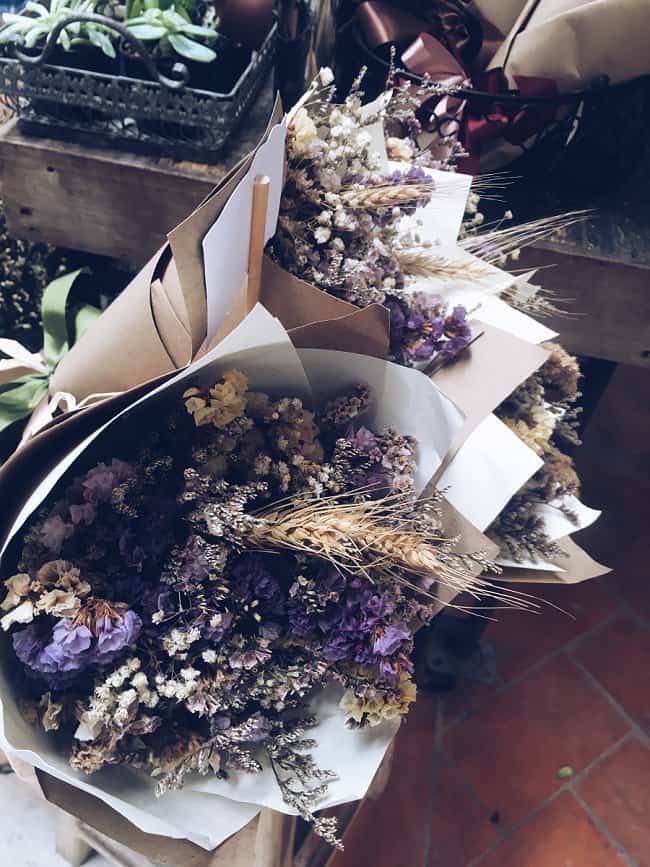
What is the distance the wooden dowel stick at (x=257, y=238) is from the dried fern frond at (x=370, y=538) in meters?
0.18

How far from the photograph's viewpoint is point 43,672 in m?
0.53

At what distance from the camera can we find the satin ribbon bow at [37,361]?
775 mm

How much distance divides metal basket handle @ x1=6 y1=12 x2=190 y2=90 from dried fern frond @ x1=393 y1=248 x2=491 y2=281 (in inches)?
13.6

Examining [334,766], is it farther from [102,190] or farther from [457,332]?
[102,190]

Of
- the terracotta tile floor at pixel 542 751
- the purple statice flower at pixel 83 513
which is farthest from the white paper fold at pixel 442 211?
the terracotta tile floor at pixel 542 751

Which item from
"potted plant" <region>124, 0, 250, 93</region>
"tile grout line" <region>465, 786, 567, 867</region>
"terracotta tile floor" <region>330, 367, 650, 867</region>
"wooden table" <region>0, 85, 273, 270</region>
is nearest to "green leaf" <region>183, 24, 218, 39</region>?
"potted plant" <region>124, 0, 250, 93</region>

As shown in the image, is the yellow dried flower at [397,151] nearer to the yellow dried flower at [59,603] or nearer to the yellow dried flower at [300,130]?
the yellow dried flower at [300,130]

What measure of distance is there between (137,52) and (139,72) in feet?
0.25

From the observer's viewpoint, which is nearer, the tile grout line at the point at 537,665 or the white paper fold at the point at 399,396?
the white paper fold at the point at 399,396

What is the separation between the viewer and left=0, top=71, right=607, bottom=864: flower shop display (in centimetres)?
53

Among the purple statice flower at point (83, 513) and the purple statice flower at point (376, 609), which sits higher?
the purple statice flower at point (83, 513)

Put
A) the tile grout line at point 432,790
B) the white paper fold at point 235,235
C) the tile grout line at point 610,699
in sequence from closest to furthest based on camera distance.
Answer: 1. the white paper fold at point 235,235
2. the tile grout line at point 432,790
3. the tile grout line at point 610,699

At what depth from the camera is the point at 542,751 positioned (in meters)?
1.45

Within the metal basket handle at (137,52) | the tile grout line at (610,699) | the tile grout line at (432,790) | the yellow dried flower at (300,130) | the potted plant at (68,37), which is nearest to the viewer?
the yellow dried flower at (300,130)
